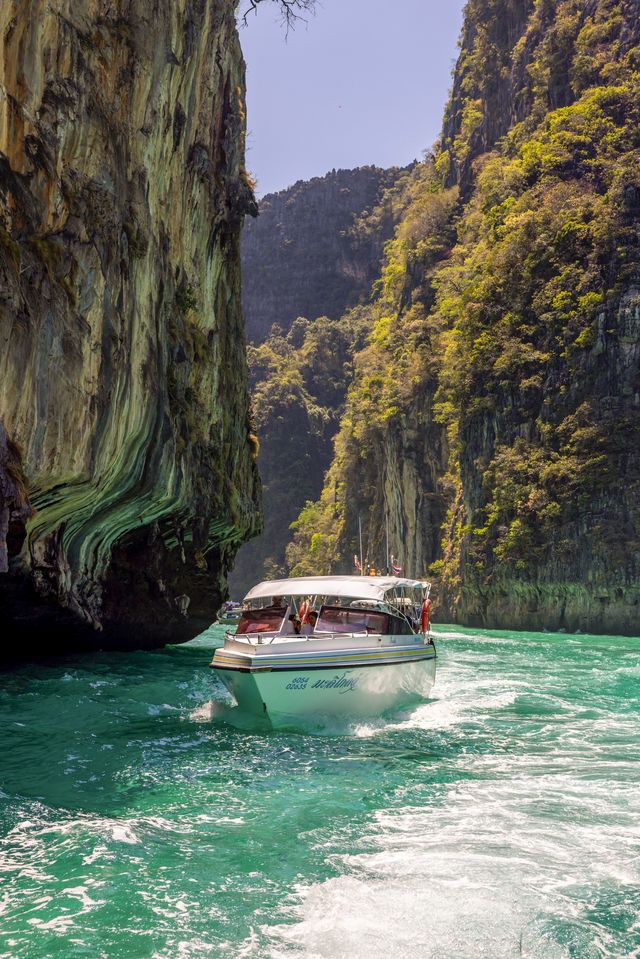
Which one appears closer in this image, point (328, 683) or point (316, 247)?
point (328, 683)

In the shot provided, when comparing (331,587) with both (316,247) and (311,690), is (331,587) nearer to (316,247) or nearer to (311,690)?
(311,690)

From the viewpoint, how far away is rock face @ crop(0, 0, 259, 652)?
12742 mm

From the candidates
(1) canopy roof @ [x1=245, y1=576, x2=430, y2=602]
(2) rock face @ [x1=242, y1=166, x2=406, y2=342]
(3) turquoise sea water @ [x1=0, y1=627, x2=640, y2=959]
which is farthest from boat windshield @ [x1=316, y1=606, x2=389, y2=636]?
(2) rock face @ [x1=242, y1=166, x2=406, y2=342]

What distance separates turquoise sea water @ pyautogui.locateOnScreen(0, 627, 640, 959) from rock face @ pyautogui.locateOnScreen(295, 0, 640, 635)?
111 ft

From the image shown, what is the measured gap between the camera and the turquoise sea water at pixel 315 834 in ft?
20.2

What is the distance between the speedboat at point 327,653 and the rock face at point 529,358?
3206 centimetres

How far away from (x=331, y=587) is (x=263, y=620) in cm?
145

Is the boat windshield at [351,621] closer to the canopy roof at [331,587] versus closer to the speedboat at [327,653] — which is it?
the speedboat at [327,653]

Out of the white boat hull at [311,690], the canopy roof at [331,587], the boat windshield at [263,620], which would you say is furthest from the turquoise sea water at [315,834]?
the canopy roof at [331,587]

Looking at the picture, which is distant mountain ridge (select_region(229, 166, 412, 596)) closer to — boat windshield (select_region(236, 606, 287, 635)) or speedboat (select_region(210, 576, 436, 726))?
speedboat (select_region(210, 576, 436, 726))

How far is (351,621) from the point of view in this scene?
15680 millimetres

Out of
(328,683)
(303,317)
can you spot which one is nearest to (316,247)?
(303,317)

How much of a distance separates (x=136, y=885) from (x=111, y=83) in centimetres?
1374

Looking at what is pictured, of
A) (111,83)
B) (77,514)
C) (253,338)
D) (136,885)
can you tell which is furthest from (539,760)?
(253,338)
